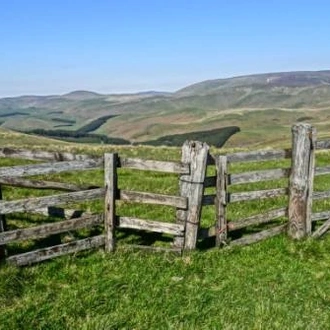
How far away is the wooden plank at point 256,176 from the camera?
523 inches

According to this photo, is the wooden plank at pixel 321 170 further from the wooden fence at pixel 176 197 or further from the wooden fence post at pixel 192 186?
the wooden fence post at pixel 192 186

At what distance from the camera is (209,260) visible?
12227mm

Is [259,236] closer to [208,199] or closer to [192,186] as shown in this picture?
[208,199]

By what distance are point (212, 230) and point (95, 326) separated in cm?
519

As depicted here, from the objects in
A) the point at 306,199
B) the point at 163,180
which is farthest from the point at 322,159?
the point at 306,199

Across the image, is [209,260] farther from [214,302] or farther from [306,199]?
[306,199]

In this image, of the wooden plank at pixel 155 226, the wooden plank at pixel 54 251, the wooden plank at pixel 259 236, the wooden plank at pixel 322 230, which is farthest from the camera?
the wooden plank at pixel 322 230

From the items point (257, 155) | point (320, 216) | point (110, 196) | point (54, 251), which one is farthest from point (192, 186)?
point (320, 216)

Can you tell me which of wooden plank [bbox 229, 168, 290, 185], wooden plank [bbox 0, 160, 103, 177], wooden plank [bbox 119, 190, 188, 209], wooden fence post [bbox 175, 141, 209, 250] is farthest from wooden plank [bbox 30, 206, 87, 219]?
wooden plank [bbox 229, 168, 290, 185]

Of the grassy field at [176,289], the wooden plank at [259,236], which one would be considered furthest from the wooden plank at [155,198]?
the wooden plank at [259,236]

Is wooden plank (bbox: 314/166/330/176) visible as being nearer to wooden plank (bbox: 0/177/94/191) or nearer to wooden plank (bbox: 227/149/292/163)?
wooden plank (bbox: 227/149/292/163)

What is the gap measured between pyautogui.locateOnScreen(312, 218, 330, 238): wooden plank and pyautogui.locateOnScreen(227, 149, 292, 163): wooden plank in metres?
2.39

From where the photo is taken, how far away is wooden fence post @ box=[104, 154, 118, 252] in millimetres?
12055

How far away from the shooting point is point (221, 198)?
12797 mm
